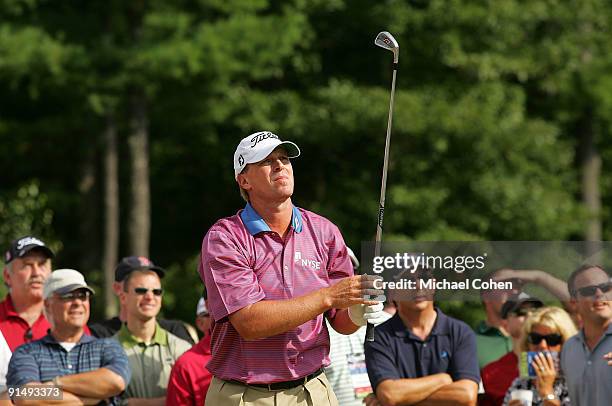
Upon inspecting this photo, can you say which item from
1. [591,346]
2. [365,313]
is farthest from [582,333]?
[365,313]

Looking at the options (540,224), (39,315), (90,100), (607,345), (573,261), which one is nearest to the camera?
(607,345)

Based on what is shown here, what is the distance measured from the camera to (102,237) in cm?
2472

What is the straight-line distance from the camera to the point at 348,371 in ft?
25.7

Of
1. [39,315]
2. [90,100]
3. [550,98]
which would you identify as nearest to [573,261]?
[39,315]

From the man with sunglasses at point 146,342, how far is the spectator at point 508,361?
76.9 inches

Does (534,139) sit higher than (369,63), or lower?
lower

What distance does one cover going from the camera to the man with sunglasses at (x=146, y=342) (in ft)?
26.3

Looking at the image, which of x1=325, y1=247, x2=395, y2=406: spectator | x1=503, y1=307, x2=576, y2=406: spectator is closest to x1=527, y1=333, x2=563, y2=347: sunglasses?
x1=503, y1=307, x2=576, y2=406: spectator

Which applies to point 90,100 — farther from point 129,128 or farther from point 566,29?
point 566,29

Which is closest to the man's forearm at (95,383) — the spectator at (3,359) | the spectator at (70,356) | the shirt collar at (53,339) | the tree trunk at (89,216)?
the spectator at (70,356)

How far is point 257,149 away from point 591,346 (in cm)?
254

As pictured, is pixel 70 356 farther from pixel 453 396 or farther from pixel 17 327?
pixel 453 396

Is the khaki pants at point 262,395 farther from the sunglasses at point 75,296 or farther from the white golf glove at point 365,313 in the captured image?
the sunglasses at point 75,296

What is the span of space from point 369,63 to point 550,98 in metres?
3.61
